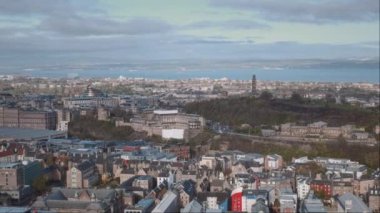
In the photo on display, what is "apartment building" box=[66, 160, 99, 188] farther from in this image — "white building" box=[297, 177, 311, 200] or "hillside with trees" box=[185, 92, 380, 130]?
"hillside with trees" box=[185, 92, 380, 130]

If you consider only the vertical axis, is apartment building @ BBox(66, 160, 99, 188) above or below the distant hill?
below

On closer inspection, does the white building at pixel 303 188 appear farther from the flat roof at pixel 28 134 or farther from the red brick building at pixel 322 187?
the flat roof at pixel 28 134

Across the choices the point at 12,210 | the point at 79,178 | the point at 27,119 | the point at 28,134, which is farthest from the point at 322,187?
the point at 27,119

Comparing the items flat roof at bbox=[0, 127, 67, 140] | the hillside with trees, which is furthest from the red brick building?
flat roof at bbox=[0, 127, 67, 140]

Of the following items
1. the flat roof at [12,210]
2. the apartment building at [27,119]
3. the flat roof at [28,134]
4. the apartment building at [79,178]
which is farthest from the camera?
the apartment building at [27,119]

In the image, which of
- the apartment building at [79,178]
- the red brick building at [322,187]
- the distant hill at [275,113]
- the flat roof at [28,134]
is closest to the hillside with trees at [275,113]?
the distant hill at [275,113]

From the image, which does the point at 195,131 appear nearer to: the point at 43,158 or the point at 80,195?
the point at 43,158

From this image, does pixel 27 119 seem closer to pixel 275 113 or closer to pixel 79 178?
pixel 79 178

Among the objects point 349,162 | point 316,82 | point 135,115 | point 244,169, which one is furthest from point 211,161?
point 316,82
